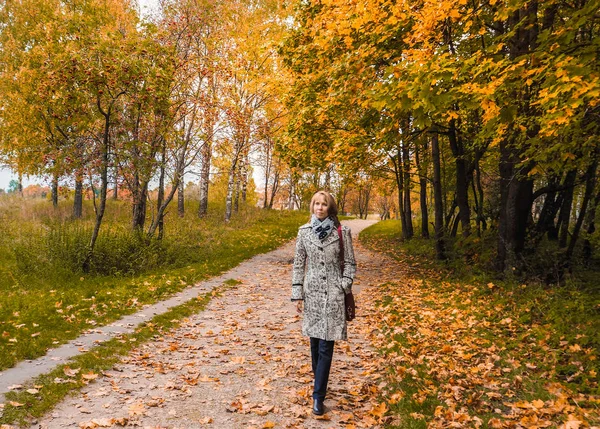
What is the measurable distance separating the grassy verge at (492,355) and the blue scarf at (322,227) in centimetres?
208

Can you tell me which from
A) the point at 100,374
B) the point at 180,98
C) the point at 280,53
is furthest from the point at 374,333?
the point at 180,98

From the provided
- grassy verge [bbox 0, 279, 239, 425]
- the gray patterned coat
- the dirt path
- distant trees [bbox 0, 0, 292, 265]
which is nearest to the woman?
the gray patterned coat

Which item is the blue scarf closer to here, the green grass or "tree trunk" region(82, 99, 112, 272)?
the green grass

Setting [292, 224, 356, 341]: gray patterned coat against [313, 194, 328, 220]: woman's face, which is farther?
[313, 194, 328, 220]: woman's face

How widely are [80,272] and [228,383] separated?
769 cm

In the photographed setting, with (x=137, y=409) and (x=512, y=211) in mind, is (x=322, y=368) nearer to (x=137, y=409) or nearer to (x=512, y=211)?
(x=137, y=409)

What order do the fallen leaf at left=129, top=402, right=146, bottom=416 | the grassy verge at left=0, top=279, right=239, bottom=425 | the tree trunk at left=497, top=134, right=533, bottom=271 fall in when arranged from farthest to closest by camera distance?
the tree trunk at left=497, top=134, right=533, bottom=271 → the fallen leaf at left=129, top=402, right=146, bottom=416 → the grassy verge at left=0, top=279, right=239, bottom=425

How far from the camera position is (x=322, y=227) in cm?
468

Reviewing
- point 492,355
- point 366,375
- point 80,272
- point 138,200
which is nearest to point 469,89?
point 492,355

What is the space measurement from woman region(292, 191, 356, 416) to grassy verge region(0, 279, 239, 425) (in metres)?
2.92

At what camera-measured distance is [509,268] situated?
33.8 feet

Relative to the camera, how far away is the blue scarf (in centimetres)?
467

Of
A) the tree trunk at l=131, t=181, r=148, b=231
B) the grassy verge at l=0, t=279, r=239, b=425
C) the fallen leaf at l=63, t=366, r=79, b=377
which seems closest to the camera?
the grassy verge at l=0, t=279, r=239, b=425

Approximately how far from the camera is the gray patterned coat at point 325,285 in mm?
4586
